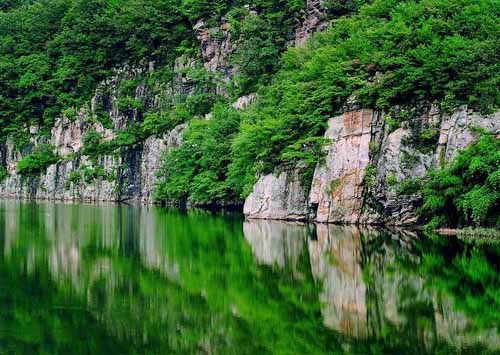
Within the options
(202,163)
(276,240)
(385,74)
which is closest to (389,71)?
(385,74)

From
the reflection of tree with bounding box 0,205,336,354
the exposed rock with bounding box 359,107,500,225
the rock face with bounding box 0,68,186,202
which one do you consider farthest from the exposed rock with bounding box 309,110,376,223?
the rock face with bounding box 0,68,186,202

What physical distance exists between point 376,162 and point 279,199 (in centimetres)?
862

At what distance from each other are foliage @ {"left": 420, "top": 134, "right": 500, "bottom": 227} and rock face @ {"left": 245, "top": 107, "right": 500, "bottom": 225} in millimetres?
1449

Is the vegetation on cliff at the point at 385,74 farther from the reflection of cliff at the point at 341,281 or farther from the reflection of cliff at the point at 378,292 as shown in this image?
the reflection of cliff at the point at 341,281

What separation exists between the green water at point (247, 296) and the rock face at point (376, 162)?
9.46 m

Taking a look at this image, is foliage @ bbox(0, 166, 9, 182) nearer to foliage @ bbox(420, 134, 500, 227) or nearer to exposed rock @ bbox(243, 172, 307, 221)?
exposed rock @ bbox(243, 172, 307, 221)

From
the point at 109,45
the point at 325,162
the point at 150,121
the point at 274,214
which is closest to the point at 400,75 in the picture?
the point at 325,162

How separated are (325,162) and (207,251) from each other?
1874 centimetres

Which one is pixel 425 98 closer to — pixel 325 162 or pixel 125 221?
pixel 325 162

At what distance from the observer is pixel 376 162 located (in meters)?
46.5

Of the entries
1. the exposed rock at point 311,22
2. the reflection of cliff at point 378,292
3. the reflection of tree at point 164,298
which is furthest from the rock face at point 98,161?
the reflection of tree at point 164,298

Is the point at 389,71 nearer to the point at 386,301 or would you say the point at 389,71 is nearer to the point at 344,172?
the point at 344,172

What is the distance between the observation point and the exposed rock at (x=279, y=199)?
51.3 metres

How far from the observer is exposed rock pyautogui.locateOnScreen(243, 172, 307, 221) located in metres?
51.3
